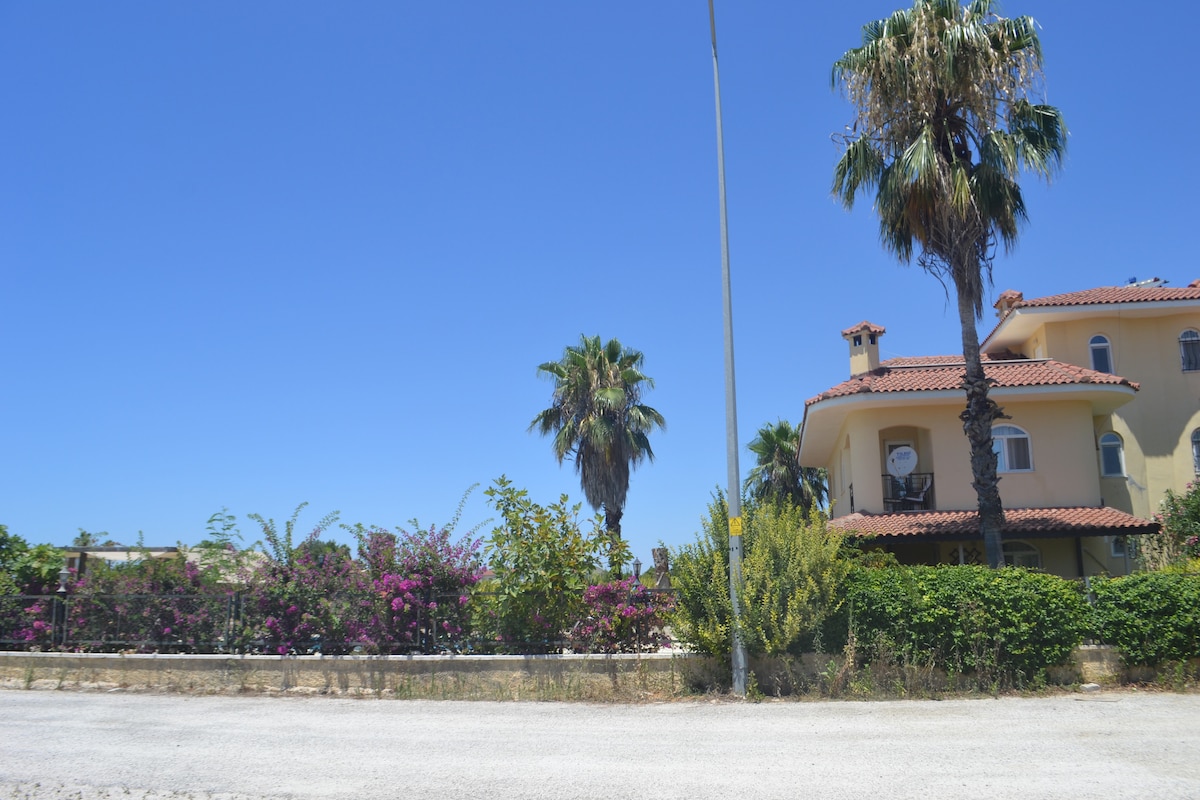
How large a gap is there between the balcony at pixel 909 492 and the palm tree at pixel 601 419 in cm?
1076

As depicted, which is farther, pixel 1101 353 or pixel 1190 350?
pixel 1101 353

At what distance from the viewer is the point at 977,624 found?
1160 cm

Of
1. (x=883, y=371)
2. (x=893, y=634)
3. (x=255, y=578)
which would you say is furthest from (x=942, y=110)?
(x=255, y=578)

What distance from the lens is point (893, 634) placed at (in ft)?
38.8

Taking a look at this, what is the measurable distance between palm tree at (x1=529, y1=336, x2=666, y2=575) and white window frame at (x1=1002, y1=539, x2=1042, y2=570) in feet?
43.1

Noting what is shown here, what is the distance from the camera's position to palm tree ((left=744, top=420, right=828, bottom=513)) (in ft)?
119

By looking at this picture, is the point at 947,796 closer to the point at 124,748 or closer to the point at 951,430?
the point at 124,748

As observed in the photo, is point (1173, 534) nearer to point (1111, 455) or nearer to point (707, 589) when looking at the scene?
point (1111, 455)

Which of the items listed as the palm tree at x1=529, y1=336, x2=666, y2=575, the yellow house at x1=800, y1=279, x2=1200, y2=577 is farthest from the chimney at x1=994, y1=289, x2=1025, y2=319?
the palm tree at x1=529, y1=336, x2=666, y2=575

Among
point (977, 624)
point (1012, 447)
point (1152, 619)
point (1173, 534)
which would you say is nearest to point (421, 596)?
point (977, 624)

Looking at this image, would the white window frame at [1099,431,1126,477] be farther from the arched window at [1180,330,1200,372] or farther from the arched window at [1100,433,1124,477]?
the arched window at [1180,330,1200,372]

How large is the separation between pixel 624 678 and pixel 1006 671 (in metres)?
4.99

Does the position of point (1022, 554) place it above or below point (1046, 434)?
below

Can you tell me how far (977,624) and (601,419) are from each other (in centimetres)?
2018
